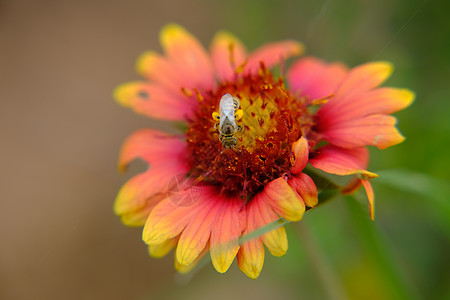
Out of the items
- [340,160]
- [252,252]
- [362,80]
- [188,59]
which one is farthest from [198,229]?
[188,59]

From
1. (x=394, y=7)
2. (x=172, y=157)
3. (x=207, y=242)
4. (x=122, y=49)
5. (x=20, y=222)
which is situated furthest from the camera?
(x=122, y=49)

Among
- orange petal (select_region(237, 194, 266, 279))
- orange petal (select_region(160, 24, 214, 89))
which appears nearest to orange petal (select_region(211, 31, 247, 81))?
orange petal (select_region(160, 24, 214, 89))

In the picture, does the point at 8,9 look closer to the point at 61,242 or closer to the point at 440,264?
the point at 61,242

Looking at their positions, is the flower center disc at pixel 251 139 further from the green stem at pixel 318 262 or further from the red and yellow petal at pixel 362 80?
the green stem at pixel 318 262

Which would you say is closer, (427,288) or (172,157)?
(172,157)

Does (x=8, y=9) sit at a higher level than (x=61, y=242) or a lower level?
higher

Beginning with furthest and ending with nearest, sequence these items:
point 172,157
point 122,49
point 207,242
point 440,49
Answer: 1. point 122,49
2. point 440,49
3. point 172,157
4. point 207,242

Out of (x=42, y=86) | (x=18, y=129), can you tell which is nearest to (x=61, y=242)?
(x=18, y=129)

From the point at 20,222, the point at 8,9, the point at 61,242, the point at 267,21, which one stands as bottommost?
the point at 61,242
